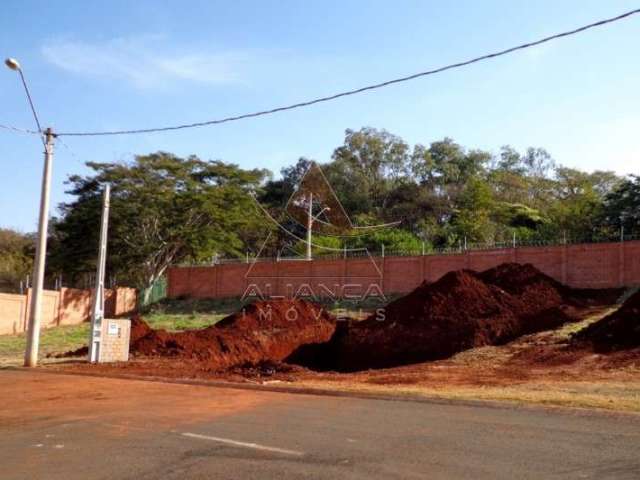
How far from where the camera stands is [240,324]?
26641mm

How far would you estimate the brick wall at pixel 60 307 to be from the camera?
36125mm

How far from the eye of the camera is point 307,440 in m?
8.25

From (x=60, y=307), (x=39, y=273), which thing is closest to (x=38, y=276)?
(x=39, y=273)

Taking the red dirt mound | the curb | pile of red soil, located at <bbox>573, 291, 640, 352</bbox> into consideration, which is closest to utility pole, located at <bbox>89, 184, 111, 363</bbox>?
the curb

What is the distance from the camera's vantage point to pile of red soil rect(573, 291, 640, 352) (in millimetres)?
18562

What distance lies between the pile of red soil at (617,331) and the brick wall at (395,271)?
829cm

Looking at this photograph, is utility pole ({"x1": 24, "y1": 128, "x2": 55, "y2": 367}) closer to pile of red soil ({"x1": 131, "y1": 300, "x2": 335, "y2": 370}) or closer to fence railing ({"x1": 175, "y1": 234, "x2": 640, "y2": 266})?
pile of red soil ({"x1": 131, "y1": 300, "x2": 335, "y2": 370})

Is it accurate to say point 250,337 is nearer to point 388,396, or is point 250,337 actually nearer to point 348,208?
point 388,396

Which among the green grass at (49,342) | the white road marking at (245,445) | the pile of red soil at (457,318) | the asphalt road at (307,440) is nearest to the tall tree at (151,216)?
the green grass at (49,342)

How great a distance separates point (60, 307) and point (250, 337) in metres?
19.9

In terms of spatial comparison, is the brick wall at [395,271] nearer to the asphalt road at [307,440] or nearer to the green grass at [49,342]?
the green grass at [49,342]

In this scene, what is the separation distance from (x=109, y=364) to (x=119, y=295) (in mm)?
A: 25102

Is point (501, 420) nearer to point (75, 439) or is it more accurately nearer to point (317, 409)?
point (317, 409)

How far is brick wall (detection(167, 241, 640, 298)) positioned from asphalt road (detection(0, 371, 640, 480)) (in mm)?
19698
